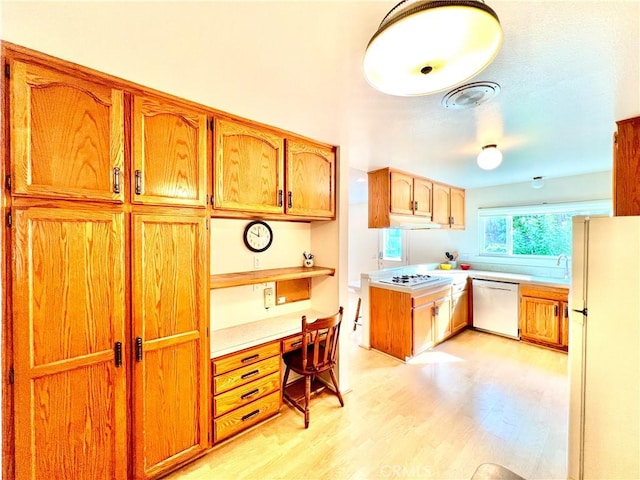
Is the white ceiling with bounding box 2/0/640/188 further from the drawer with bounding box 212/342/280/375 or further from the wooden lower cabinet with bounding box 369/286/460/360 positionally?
the wooden lower cabinet with bounding box 369/286/460/360

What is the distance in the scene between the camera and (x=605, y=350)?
144cm

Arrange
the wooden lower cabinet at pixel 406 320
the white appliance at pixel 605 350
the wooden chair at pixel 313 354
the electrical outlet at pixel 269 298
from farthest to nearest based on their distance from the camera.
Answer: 1. the wooden lower cabinet at pixel 406 320
2. the electrical outlet at pixel 269 298
3. the wooden chair at pixel 313 354
4. the white appliance at pixel 605 350

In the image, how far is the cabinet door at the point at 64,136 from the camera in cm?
117

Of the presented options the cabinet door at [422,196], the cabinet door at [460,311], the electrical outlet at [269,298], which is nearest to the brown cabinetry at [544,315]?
the cabinet door at [460,311]

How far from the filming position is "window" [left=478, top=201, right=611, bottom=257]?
3.81 meters

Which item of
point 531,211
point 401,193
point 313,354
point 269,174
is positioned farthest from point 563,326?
point 269,174

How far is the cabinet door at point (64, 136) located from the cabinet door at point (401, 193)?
106 inches

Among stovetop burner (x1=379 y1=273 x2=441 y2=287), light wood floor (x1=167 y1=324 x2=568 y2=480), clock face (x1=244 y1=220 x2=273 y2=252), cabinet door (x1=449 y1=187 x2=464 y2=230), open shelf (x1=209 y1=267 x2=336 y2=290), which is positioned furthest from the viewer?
cabinet door (x1=449 y1=187 x2=464 y2=230)

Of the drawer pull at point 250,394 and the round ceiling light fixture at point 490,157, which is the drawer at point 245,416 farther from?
the round ceiling light fixture at point 490,157

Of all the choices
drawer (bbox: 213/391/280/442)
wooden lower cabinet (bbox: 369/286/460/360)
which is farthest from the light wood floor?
wooden lower cabinet (bbox: 369/286/460/360)

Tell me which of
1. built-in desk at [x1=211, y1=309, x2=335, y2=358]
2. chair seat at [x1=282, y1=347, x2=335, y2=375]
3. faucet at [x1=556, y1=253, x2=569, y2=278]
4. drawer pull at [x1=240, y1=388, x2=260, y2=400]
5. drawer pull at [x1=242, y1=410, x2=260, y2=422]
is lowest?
drawer pull at [x1=242, y1=410, x2=260, y2=422]

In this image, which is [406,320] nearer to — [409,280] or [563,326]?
[409,280]

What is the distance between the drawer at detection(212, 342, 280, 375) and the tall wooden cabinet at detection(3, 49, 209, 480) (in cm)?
10

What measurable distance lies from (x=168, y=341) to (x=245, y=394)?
74cm
